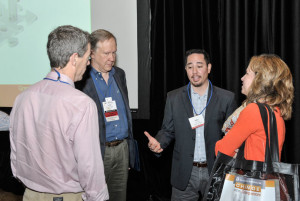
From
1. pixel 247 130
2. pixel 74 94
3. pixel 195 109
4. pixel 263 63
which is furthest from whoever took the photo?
pixel 195 109

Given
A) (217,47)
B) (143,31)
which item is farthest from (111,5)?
(217,47)

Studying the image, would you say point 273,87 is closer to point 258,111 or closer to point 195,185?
point 258,111

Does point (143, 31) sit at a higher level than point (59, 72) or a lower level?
higher

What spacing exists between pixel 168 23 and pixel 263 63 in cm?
196

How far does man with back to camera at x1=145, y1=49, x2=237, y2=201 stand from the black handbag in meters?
0.76

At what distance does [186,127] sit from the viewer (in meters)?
2.54

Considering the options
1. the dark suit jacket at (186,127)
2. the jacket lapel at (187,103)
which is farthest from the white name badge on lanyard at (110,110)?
the jacket lapel at (187,103)

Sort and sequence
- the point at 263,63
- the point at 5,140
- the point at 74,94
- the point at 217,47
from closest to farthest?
the point at 74,94
the point at 263,63
the point at 217,47
the point at 5,140

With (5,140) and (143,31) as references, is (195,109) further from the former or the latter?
(5,140)

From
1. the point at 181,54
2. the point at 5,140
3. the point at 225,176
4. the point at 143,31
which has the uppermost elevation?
the point at 143,31

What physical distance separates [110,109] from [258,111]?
53.9 inches

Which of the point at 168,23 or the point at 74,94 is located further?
the point at 168,23

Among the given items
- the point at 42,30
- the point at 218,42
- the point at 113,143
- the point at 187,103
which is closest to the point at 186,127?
the point at 187,103

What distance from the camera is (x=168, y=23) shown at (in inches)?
139
